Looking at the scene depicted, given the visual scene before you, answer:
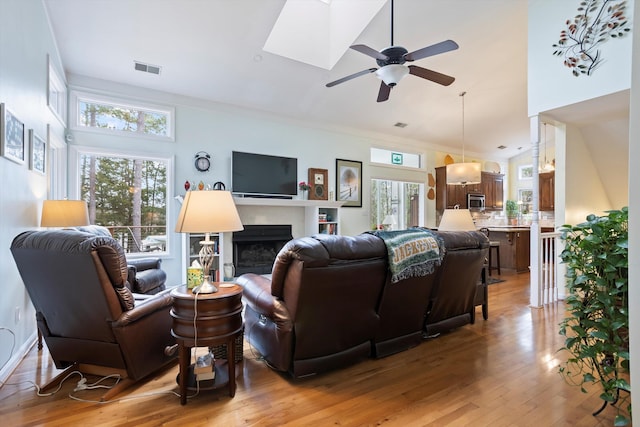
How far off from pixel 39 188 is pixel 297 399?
3.33 m

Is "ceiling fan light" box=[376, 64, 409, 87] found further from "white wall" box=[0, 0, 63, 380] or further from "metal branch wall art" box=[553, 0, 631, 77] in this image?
"white wall" box=[0, 0, 63, 380]

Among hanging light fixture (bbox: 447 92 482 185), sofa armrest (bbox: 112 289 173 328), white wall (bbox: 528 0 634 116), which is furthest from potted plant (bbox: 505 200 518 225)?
sofa armrest (bbox: 112 289 173 328)

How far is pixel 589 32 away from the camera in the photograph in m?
3.60

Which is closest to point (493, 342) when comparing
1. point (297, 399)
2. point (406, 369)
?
point (406, 369)

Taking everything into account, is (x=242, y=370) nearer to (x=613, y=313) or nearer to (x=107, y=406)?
(x=107, y=406)

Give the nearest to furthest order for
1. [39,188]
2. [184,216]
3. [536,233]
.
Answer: [184,216], [39,188], [536,233]

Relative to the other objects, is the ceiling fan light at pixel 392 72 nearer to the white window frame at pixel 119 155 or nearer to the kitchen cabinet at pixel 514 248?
the white window frame at pixel 119 155

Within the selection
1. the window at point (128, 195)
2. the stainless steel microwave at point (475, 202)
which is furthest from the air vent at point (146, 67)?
the stainless steel microwave at point (475, 202)

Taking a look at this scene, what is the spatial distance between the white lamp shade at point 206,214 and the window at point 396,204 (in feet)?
18.4

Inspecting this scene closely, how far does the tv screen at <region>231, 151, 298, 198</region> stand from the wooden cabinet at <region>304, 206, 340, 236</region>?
0.54m

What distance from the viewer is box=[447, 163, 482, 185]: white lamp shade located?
597cm

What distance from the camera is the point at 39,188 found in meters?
3.23

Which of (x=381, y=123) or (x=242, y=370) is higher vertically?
(x=381, y=123)

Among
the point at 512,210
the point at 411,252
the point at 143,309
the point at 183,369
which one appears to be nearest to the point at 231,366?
the point at 183,369
